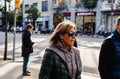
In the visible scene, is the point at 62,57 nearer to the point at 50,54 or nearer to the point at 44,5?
the point at 50,54

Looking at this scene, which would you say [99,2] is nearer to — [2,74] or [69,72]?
[2,74]

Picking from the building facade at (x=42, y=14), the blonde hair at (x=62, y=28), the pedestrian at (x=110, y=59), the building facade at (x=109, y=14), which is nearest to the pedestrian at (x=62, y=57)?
the blonde hair at (x=62, y=28)

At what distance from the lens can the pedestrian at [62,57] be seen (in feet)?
11.7

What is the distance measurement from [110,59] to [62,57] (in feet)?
3.17

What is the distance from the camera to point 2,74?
11453 mm

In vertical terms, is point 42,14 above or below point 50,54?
below

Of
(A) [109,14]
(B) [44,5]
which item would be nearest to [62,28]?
(A) [109,14]

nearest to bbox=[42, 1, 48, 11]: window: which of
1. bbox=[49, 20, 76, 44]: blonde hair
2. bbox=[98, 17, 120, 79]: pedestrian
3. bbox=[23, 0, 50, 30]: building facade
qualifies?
bbox=[23, 0, 50, 30]: building facade

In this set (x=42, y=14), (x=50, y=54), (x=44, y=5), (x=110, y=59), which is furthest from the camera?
(x=42, y=14)

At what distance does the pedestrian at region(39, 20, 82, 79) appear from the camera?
141 inches

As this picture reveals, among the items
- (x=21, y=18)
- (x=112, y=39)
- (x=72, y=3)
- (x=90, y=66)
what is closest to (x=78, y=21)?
(x=72, y=3)

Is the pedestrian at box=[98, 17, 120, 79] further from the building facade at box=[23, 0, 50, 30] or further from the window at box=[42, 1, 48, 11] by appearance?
the window at box=[42, 1, 48, 11]

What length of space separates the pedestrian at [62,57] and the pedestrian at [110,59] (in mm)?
734

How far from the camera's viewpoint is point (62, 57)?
361 cm
